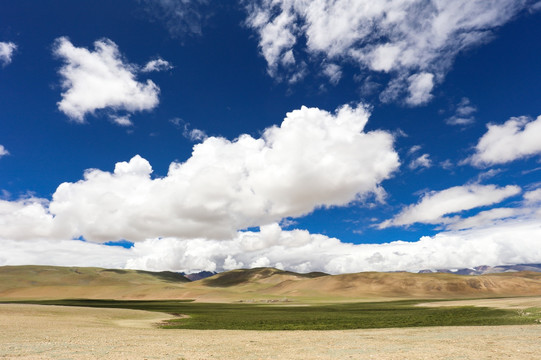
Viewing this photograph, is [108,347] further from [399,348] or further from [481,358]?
[481,358]

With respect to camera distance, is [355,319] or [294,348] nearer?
[294,348]

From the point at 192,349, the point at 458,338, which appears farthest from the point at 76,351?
the point at 458,338

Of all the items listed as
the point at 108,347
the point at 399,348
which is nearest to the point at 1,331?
the point at 108,347

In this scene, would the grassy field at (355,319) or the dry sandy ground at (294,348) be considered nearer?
the dry sandy ground at (294,348)

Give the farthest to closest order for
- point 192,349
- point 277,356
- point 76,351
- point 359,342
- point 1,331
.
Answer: point 1,331 → point 359,342 → point 192,349 → point 76,351 → point 277,356

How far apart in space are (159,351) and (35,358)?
7.87m

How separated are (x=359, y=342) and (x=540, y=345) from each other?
13.3m

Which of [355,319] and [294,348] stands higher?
[294,348]

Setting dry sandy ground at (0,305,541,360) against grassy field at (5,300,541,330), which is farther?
grassy field at (5,300,541,330)

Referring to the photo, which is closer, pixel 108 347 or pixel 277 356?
pixel 277 356

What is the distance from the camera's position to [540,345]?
26000mm

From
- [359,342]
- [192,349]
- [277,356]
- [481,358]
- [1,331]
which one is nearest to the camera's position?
[481,358]

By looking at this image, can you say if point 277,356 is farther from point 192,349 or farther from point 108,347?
point 108,347

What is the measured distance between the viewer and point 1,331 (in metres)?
38.3
